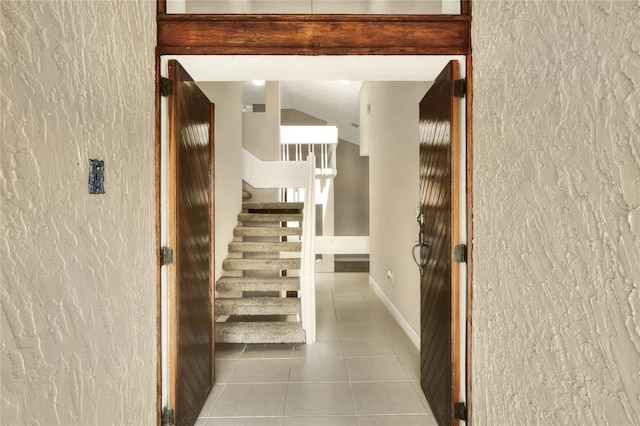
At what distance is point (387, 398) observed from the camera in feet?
8.98

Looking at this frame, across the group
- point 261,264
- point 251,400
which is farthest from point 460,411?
point 261,264

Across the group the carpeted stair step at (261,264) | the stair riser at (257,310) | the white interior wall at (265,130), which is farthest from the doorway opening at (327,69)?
the white interior wall at (265,130)

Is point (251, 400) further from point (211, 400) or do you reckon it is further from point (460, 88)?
point (460, 88)

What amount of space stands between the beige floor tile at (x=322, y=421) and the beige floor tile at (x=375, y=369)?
21.6 inches

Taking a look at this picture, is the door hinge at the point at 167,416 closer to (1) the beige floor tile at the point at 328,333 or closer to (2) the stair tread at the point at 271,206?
(1) the beige floor tile at the point at 328,333

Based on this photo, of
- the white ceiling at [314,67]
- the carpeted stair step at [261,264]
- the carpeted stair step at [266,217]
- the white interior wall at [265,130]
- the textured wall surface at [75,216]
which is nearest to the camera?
the textured wall surface at [75,216]

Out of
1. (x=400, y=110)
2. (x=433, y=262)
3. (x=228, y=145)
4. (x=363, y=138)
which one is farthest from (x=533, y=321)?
(x=363, y=138)

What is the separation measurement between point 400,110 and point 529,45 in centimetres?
312

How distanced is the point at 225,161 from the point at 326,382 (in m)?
2.99

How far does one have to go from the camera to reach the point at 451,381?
2119 millimetres

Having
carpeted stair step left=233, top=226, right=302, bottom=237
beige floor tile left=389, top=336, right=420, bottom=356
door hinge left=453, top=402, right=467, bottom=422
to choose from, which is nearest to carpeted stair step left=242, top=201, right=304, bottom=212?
carpeted stair step left=233, top=226, right=302, bottom=237

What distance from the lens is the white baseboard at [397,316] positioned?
3791 mm

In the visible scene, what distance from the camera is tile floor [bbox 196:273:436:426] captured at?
2516 millimetres

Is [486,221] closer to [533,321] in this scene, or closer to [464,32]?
[533,321]
